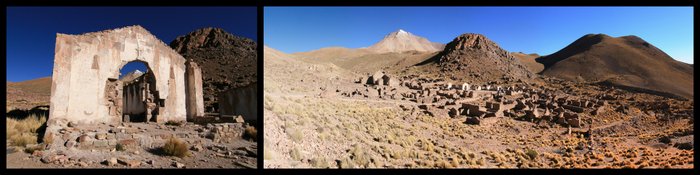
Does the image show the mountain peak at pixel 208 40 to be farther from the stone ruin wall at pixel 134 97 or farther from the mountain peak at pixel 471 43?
the mountain peak at pixel 471 43

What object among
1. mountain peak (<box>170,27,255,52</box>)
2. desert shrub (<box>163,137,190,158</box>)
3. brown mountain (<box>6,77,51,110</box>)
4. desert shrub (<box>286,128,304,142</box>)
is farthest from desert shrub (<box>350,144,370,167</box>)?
mountain peak (<box>170,27,255,52</box>)

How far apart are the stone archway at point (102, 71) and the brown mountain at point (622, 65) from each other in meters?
59.6

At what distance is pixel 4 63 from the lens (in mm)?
5980

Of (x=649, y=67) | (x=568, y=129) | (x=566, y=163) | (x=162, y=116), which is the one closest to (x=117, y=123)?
(x=162, y=116)

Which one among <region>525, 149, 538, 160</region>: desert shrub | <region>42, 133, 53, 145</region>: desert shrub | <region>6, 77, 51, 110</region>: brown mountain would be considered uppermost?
<region>6, 77, 51, 110</region>: brown mountain

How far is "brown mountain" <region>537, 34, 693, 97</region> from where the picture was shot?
60531 millimetres

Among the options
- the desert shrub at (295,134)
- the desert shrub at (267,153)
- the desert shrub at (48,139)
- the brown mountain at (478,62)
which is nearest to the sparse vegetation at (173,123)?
the desert shrub at (48,139)

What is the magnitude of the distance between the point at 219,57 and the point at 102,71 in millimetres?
25355

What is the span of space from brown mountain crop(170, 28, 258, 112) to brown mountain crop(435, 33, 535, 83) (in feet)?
106

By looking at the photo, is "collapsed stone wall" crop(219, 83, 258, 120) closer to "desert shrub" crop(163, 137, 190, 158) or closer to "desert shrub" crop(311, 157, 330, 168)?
"desert shrub" crop(163, 137, 190, 158)

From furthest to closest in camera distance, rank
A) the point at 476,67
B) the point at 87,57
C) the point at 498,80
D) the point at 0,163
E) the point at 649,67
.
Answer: the point at 649,67
the point at 476,67
the point at 498,80
the point at 87,57
the point at 0,163

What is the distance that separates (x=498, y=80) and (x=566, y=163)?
4772cm

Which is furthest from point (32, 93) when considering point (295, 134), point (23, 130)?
point (295, 134)

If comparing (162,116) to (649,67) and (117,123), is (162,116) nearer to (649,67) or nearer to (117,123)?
(117,123)
